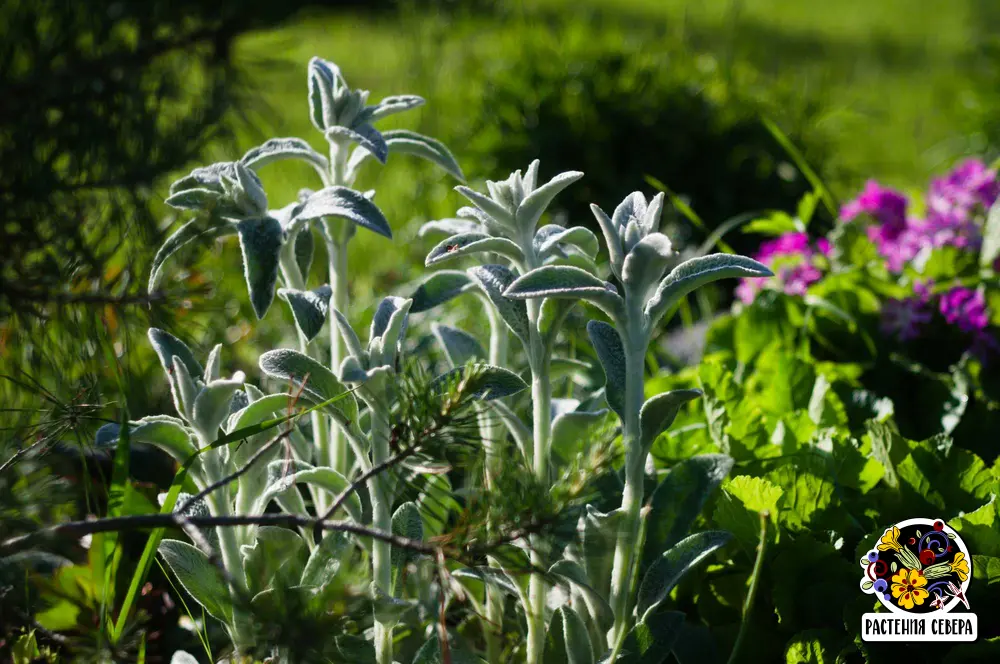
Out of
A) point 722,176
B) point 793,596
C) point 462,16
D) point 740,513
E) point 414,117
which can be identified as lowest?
point 793,596

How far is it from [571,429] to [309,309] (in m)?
0.32

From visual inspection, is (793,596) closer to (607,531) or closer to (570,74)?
(607,531)

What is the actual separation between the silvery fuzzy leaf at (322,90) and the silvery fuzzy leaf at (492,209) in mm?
236

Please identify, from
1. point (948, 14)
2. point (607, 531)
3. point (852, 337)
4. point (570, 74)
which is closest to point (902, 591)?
point (607, 531)

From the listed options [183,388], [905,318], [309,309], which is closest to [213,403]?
[183,388]

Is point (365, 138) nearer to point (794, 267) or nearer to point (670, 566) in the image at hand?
point (670, 566)

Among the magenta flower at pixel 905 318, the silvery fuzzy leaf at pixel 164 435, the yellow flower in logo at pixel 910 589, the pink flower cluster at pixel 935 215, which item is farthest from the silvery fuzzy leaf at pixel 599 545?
the pink flower cluster at pixel 935 215

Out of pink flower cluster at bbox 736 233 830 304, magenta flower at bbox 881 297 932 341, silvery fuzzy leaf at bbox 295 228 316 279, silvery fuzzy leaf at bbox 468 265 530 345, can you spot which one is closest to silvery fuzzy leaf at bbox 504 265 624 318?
silvery fuzzy leaf at bbox 468 265 530 345

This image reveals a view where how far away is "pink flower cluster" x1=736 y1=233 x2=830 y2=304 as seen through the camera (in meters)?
1.94

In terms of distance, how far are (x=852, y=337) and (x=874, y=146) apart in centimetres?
381

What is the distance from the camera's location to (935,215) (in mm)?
2002

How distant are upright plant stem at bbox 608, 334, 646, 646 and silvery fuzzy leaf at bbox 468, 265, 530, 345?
0.12m

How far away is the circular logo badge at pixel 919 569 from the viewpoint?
102 centimetres

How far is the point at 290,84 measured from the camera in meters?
6.45
